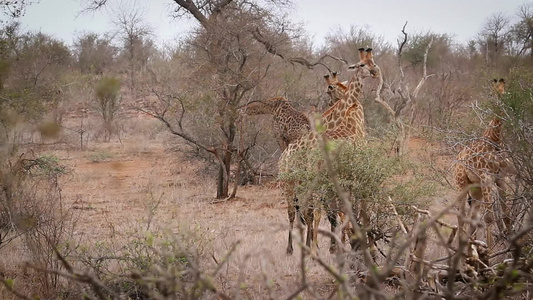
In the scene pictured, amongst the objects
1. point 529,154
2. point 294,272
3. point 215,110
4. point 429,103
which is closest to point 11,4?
point 215,110

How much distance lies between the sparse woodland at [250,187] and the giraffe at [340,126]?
9 cm

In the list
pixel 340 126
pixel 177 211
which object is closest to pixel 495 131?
pixel 340 126

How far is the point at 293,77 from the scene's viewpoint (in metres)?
14.5

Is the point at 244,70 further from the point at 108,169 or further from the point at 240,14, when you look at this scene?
the point at 108,169

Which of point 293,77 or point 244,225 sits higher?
point 293,77

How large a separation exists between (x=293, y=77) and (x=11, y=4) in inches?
324

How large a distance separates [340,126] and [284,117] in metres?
2.03

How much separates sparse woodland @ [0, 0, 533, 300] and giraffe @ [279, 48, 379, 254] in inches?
3.7

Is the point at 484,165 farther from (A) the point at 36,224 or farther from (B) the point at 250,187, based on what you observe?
(B) the point at 250,187

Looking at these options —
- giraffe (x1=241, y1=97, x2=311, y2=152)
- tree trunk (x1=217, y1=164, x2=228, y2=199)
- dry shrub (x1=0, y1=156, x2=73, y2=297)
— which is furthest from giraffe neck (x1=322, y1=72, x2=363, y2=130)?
tree trunk (x1=217, y1=164, x2=228, y2=199)

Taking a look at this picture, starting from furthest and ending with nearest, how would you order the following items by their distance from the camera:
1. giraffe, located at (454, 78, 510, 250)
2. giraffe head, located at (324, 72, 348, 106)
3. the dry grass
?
giraffe head, located at (324, 72, 348, 106)
giraffe, located at (454, 78, 510, 250)
the dry grass

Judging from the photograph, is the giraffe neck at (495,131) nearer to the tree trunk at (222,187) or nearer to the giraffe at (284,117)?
the giraffe at (284,117)

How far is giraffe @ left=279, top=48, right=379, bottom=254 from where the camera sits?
6168 millimetres

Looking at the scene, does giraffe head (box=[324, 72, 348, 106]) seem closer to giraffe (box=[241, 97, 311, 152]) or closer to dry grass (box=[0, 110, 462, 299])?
giraffe (box=[241, 97, 311, 152])
